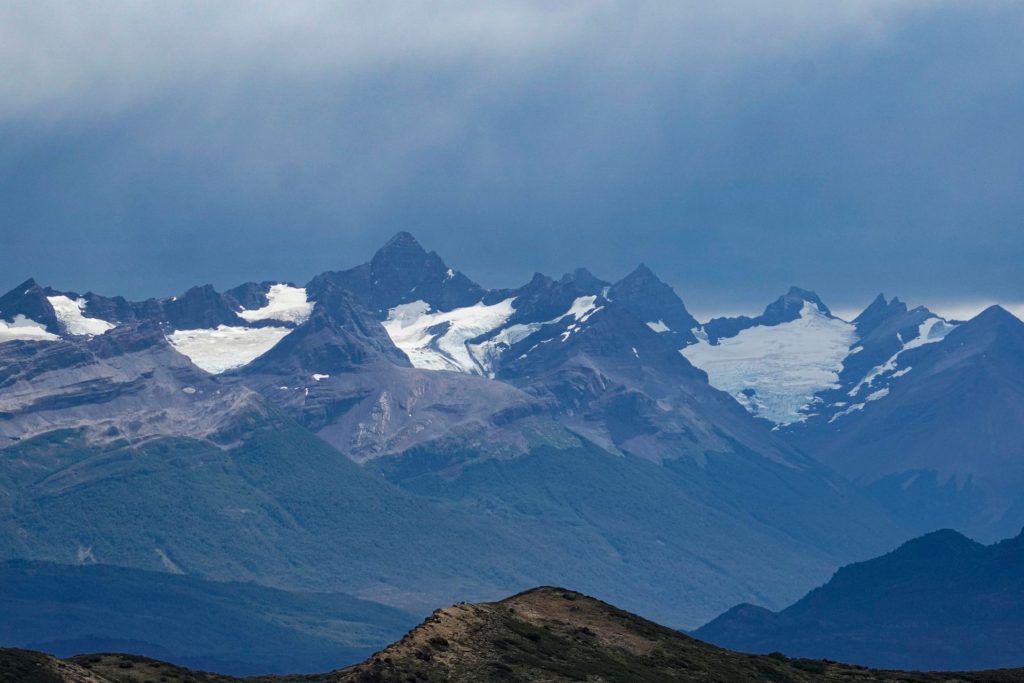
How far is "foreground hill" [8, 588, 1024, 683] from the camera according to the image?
6314 inches

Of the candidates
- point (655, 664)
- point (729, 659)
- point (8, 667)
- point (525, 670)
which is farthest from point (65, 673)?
point (729, 659)

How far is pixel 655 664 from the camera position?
590 ft

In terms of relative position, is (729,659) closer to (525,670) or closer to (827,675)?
(827,675)

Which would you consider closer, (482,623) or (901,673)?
(482,623)

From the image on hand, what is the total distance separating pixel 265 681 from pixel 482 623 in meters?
28.1

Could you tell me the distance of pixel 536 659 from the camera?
168875 millimetres

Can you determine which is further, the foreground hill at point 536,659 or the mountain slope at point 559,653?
the foreground hill at point 536,659

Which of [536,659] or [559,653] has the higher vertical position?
[559,653]

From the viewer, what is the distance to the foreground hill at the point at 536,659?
160375 millimetres

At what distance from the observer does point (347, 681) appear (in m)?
154

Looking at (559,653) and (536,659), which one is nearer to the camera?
(536,659)

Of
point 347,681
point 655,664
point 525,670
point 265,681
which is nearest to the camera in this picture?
point 347,681

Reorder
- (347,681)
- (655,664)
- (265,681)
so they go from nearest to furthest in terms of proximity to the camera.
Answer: (347,681)
(655,664)
(265,681)

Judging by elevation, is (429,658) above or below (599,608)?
below
